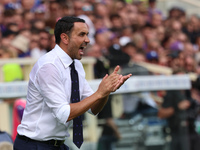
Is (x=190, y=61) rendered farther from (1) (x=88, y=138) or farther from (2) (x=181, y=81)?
(1) (x=88, y=138)

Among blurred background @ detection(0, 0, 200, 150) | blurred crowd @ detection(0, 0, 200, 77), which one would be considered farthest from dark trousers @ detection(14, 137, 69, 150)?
blurred crowd @ detection(0, 0, 200, 77)

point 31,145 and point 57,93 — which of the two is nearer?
point 57,93

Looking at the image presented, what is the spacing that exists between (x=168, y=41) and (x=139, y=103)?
4.54 meters

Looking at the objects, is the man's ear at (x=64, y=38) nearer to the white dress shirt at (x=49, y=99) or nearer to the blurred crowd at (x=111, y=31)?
the white dress shirt at (x=49, y=99)

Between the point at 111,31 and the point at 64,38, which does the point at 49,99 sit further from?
the point at 111,31

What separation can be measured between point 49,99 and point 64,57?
0.41 metres

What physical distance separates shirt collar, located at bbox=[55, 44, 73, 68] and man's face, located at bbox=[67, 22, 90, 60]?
0.12 feet

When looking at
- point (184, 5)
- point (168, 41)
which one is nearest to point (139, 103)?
point (168, 41)

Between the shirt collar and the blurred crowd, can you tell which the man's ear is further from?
the blurred crowd

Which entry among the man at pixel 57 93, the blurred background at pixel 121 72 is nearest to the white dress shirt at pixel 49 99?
the man at pixel 57 93

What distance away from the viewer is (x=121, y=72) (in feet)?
24.9

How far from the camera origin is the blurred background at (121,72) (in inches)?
279

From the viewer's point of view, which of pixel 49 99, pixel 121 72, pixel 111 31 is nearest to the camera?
pixel 49 99

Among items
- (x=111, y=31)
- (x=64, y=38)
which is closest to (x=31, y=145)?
(x=64, y=38)
